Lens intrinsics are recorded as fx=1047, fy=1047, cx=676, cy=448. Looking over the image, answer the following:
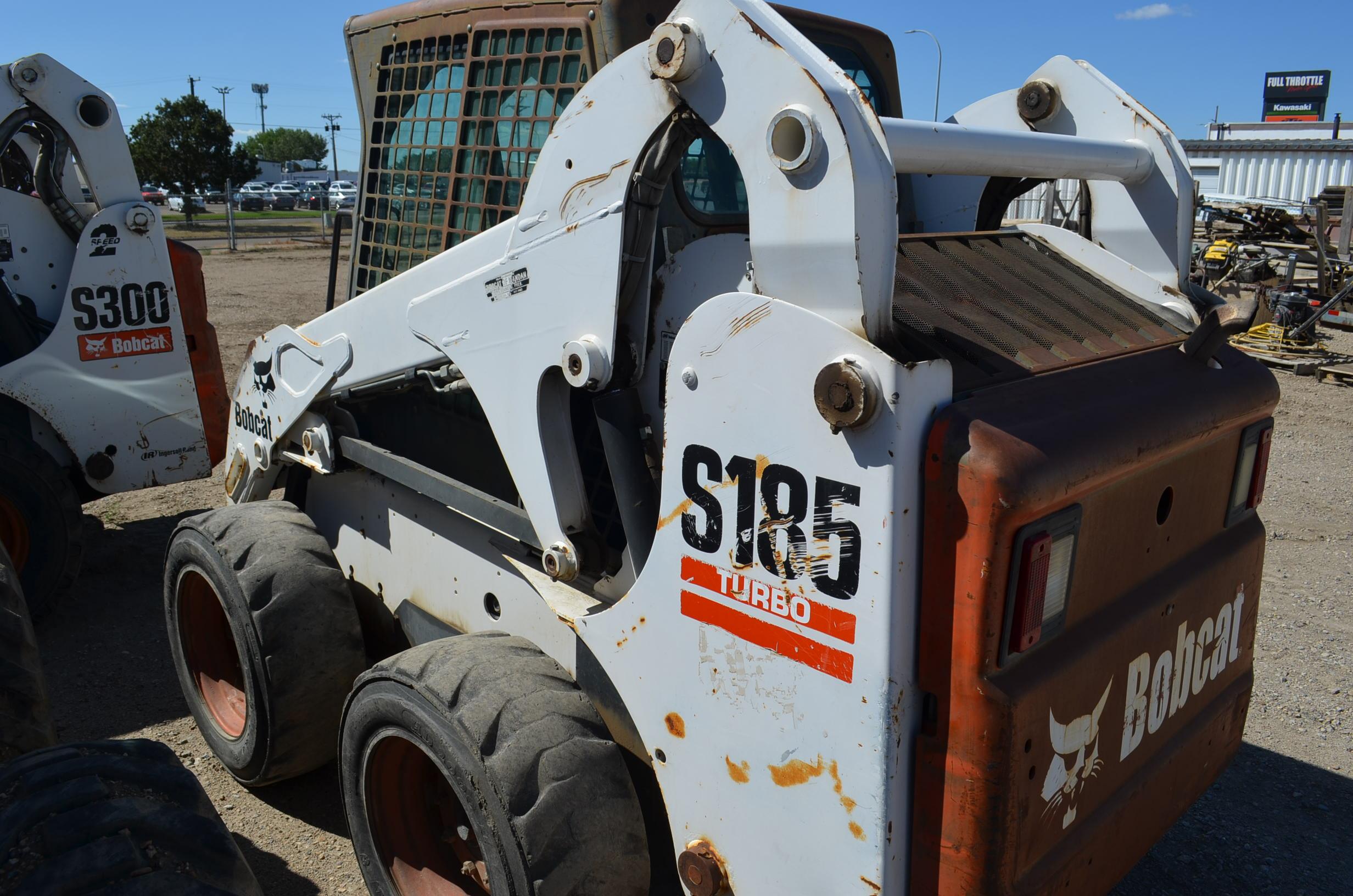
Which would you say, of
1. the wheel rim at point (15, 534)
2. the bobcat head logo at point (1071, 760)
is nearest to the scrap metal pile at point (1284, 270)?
the bobcat head logo at point (1071, 760)

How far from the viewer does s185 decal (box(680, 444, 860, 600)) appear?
1.82 meters

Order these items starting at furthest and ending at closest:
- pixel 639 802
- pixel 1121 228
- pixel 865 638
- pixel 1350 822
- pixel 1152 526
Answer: pixel 1350 822, pixel 1121 228, pixel 639 802, pixel 1152 526, pixel 865 638

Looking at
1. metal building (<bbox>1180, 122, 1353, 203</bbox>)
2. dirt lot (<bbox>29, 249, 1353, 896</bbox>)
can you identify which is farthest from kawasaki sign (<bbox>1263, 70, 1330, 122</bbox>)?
dirt lot (<bbox>29, 249, 1353, 896</bbox>)

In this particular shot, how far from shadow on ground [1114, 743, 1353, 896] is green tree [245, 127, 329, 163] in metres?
88.2

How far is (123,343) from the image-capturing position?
5.32 meters

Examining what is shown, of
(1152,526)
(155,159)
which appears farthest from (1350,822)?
(155,159)

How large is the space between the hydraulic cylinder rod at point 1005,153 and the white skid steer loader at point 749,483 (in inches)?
0.6

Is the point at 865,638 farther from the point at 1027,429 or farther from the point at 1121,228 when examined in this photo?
the point at 1121,228

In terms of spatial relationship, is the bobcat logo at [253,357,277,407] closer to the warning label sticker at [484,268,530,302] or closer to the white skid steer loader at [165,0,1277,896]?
the white skid steer loader at [165,0,1277,896]

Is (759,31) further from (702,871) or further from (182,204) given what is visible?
(182,204)

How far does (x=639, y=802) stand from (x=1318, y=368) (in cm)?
1196

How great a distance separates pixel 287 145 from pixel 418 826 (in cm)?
9788

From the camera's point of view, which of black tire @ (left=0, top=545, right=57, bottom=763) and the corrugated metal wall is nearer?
black tire @ (left=0, top=545, right=57, bottom=763)

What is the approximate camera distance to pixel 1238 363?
2.60 metres
